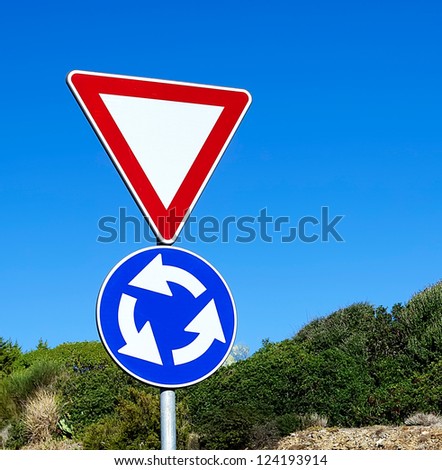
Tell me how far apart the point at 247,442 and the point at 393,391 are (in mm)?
3503

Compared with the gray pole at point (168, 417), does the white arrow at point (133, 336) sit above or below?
above

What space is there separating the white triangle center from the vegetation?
9.59m

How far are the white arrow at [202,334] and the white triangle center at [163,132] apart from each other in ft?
1.81

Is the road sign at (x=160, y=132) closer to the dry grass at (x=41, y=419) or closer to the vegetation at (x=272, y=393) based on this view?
the vegetation at (x=272, y=393)

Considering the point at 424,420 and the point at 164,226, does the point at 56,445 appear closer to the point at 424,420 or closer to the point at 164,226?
the point at 424,420

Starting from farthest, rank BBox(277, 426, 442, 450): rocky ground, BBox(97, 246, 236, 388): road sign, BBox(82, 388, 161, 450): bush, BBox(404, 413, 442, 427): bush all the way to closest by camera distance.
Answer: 1. BBox(404, 413, 442, 427): bush
2. BBox(82, 388, 161, 450): bush
3. BBox(277, 426, 442, 450): rocky ground
4. BBox(97, 246, 236, 388): road sign

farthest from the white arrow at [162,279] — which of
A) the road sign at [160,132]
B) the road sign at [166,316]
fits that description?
the road sign at [160,132]

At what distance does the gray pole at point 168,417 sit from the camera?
10.9 ft

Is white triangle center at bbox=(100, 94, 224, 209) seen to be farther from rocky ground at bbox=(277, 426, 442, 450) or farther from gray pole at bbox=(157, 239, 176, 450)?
rocky ground at bbox=(277, 426, 442, 450)

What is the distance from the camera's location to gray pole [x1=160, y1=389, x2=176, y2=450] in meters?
3.32

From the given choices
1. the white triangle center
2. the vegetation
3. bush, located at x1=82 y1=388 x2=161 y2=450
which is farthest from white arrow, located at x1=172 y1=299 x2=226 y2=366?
bush, located at x1=82 y1=388 x2=161 y2=450
